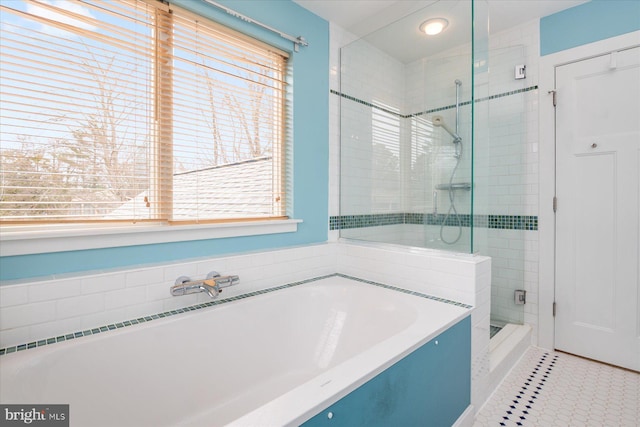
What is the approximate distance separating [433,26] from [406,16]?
0.23m

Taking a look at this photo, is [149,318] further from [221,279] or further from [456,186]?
[456,186]

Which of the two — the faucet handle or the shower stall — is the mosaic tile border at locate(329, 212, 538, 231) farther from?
the faucet handle

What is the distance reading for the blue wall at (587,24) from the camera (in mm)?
2194

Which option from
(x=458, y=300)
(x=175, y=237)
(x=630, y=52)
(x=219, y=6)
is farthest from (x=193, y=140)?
(x=630, y=52)

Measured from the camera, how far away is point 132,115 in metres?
1.63

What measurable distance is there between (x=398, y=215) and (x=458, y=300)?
0.76m

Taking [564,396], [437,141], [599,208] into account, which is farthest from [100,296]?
[599,208]

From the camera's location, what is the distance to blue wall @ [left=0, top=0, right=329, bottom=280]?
1.87 m

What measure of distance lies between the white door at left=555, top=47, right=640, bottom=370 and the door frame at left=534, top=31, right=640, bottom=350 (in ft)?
0.12

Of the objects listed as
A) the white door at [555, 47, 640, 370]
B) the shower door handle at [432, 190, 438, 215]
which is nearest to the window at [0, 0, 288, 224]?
the shower door handle at [432, 190, 438, 215]

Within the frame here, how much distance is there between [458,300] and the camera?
188 centimetres

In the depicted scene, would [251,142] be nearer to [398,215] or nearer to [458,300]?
[398,215]

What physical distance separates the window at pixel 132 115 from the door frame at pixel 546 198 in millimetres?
2004

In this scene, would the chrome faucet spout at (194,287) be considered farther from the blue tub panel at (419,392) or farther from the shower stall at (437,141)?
the shower stall at (437,141)
